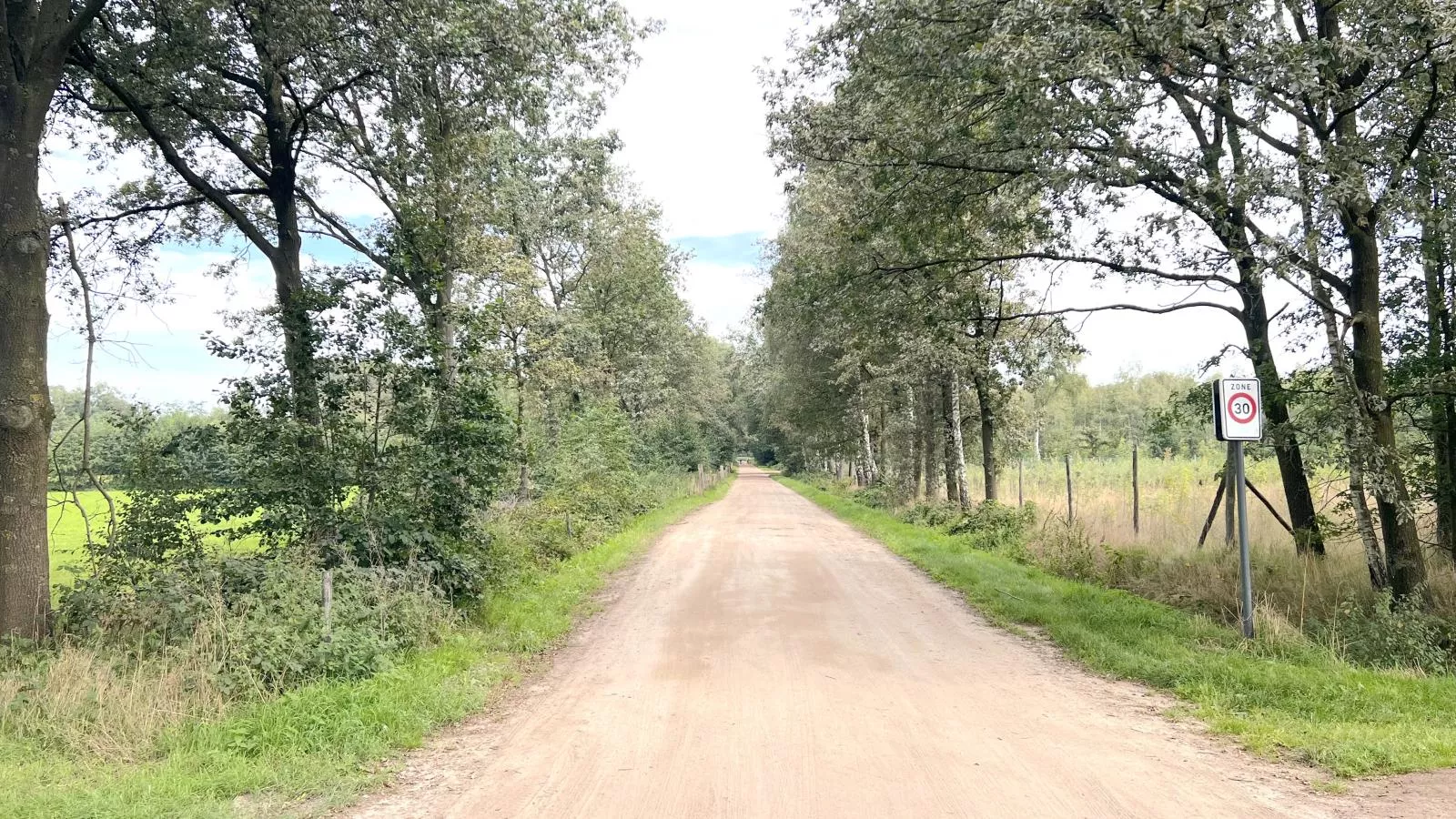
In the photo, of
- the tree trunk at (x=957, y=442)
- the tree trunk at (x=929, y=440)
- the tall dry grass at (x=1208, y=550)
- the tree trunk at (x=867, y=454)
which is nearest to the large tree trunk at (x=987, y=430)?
the tree trunk at (x=957, y=442)

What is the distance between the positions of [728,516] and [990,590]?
14.5m

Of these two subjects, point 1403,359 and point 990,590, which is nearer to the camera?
point 1403,359

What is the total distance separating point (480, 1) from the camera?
8.88 meters

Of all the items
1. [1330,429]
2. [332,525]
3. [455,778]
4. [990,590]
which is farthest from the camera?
[990,590]

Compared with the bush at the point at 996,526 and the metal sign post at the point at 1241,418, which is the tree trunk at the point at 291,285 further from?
the bush at the point at 996,526

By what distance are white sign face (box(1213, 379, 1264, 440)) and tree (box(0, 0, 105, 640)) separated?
11.2m

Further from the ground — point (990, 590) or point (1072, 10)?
point (1072, 10)

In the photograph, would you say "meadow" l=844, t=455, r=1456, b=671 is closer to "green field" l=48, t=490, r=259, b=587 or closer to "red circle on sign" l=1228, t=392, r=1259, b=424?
"red circle on sign" l=1228, t=392, r=1259, b=424

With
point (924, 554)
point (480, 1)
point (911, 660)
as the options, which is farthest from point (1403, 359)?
point (480, 1)

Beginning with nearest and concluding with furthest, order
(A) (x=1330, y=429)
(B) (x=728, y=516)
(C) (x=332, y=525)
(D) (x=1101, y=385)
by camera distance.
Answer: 1. (A) (x=1330, y=429)
2. (C) (x=332, y=525)
3. (B) (x=728, y=516)
4. (D) (x=1101, y=385)

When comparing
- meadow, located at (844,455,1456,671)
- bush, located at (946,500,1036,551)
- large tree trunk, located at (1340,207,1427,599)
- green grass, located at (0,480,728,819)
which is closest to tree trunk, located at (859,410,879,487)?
bush, located at (946,500,1036,551)

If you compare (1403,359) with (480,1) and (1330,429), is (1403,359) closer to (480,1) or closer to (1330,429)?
(1330,429)

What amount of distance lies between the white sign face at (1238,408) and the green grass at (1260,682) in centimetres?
202

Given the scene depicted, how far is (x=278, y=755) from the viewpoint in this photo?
4832 mm
